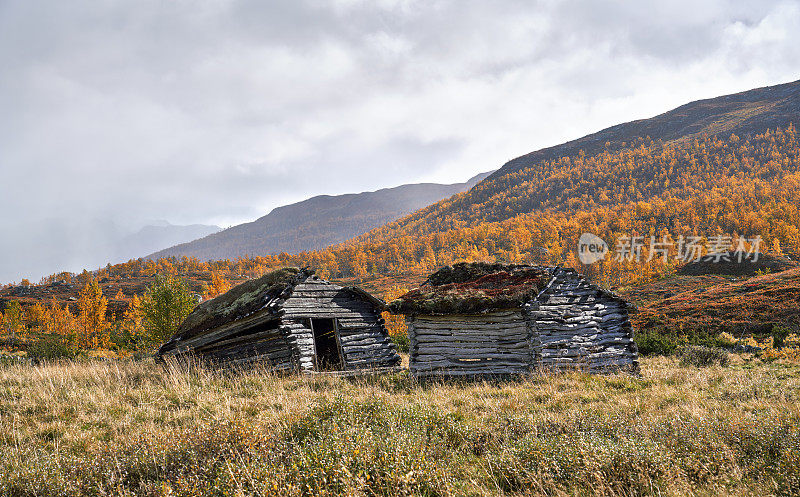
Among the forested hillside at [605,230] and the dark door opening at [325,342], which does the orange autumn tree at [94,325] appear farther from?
the dark door opening at [325,342]

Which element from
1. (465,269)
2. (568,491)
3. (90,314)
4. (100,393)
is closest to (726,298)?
(465,269)

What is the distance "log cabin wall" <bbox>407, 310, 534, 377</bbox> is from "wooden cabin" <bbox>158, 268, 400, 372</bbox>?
266 cm

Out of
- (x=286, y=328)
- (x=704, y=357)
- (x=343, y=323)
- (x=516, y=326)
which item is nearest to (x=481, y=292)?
(x=516, y=326)

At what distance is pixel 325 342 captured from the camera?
19.1m

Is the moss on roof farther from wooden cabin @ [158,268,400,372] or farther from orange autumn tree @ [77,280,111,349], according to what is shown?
orange autumn tree @ [77,280,111,349]

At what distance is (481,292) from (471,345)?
1.93m

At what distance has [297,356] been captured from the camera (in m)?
13.9

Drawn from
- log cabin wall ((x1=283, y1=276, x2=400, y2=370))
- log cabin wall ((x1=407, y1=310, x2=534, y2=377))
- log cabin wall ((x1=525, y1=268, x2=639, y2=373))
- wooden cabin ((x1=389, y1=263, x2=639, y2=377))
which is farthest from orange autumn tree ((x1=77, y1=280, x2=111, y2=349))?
log cabin wall ((x1=525, y1=268, x2=639, y2=373))

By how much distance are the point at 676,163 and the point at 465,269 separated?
19145 centimetres

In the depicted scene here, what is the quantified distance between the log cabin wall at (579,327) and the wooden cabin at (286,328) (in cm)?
633

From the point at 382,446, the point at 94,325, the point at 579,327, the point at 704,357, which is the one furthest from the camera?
the point at 94,325

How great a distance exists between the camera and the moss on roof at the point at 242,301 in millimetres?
14273

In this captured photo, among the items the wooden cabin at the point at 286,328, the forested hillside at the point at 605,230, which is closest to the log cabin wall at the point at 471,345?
the wooden cabin at the point at 286,328

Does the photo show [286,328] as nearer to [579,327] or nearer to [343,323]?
[343,323]
